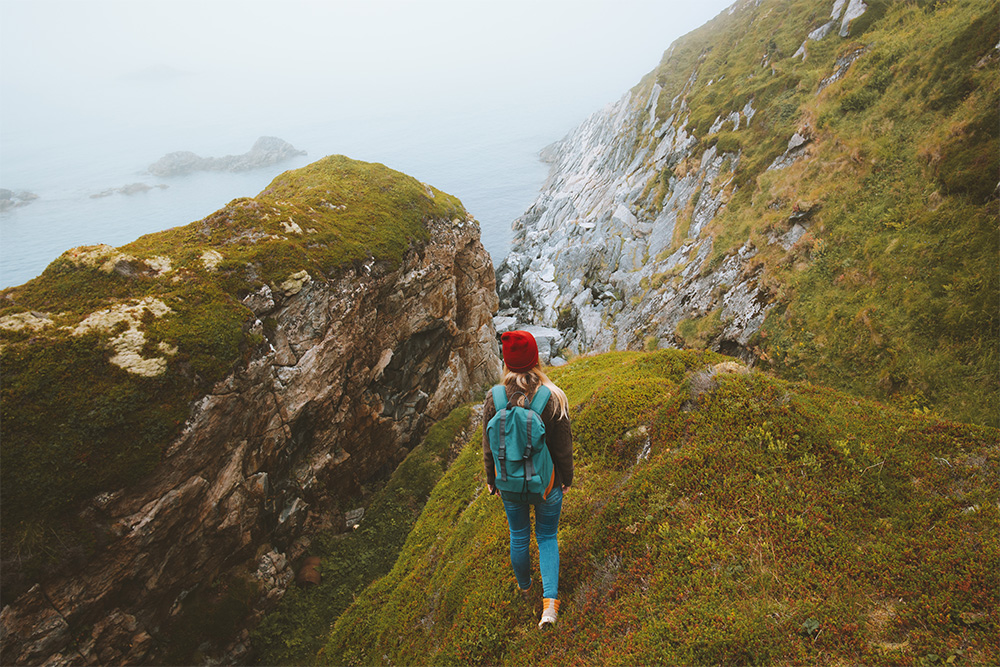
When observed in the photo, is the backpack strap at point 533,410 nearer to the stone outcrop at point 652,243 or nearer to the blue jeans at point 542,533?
the blue jeans at point 542,533

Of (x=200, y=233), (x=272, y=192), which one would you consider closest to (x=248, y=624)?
(x=200, y=233)

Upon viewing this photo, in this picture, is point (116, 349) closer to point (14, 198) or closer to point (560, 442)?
point (560, 442)

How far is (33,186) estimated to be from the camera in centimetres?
11869

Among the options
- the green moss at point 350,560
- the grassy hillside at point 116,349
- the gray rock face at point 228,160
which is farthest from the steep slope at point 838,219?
the gray rock face at point 228,160

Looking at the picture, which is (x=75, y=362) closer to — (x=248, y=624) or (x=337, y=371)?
(x=337, y=371)

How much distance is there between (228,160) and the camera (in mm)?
168750

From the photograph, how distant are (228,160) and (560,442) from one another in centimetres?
20959

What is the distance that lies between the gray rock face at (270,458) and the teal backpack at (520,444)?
11.4 metres

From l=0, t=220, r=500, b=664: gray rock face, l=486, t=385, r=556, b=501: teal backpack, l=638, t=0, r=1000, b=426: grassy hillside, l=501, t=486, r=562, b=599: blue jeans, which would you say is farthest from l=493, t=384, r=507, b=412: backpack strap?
l=0, t=220, r=500, b=664: gray rock face

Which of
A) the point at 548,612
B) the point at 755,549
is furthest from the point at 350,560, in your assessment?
the point at 755,549

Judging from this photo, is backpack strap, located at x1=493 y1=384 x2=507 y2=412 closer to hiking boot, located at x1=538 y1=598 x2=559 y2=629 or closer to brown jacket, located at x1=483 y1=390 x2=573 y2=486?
brown jacket, located at x1=483 y1=390 x2=573 y2=486

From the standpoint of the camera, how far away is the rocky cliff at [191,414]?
400 inches

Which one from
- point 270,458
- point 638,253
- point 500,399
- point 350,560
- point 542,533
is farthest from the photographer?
point 638,253

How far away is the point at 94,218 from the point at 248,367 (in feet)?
368
